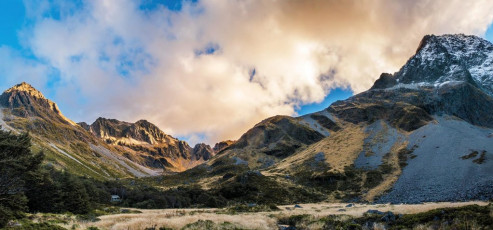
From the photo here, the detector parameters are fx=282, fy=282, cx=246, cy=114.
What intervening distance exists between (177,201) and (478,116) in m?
215

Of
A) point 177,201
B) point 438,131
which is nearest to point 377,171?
point 438,131

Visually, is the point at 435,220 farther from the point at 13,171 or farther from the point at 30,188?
the point at 30,188

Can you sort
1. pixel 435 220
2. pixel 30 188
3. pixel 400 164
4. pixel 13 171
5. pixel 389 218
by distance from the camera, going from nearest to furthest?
pixel 435 220
pixel 389 218
pixel 13 171
pixel 30 188
pixel 400 164

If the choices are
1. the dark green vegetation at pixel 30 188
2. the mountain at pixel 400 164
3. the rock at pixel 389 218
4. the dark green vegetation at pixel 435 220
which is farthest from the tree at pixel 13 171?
the mountain at pixel 400 164

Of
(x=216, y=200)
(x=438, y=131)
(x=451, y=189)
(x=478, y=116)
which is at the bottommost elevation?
(x=451, y=189)

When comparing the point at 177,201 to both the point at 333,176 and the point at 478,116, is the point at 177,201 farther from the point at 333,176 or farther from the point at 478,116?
the point at 478,116

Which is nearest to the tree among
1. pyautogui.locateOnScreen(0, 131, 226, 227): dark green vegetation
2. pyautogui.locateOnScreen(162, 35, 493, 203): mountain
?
pyautogui.locateOnScreen(0, 131, 226, 227): dark green vegetation

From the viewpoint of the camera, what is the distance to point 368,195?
9638 centimetres

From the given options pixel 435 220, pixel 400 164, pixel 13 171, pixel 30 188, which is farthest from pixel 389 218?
pixel 400 164

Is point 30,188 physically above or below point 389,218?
above

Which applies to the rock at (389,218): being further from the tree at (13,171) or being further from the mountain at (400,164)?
the mountain at (400,164)

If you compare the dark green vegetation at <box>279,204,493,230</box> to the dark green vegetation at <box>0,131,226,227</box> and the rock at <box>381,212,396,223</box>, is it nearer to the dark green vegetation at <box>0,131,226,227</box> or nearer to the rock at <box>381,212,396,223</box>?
the rock at <box>381,212,396,223</box>

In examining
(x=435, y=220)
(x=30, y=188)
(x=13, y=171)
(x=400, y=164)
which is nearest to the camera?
(x=435, y=220)

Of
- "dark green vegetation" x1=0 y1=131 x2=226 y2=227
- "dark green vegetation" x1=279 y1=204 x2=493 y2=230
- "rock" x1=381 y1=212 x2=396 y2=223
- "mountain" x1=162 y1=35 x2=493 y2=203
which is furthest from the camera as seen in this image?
"mountain" x1=162 y1=35 x2=493 y2=203
